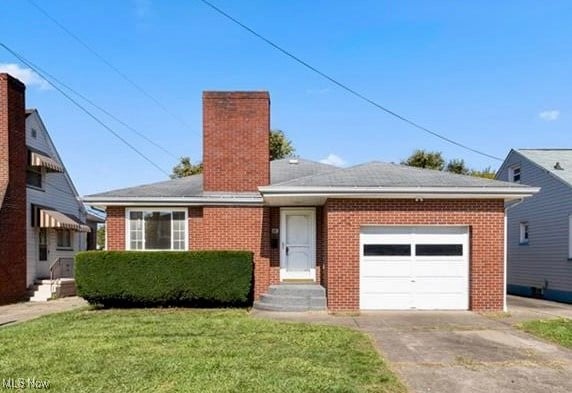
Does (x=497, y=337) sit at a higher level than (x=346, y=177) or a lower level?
lower

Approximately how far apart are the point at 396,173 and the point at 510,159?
35.4ft

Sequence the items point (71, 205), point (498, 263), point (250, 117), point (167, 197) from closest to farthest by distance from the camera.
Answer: point (498, 263) < point (167, 197) < point (250, 117) < point (71, 205)

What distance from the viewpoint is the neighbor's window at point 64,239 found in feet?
76.1

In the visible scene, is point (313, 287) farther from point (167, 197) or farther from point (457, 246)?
point (167, 197)

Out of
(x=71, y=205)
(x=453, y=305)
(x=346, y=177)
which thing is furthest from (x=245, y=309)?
(x=71, y=205)

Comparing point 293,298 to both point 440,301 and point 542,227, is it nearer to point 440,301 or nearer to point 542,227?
point 440,301

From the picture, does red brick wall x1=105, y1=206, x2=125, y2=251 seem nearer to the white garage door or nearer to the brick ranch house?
the brick ranch house

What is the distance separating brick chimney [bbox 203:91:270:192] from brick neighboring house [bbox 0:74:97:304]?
292 inches

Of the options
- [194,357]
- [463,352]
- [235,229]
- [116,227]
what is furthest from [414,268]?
[116,227]

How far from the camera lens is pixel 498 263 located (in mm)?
13484

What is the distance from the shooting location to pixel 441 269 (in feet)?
45.0

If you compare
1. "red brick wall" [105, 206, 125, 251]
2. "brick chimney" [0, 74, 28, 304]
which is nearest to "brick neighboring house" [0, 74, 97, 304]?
"brick chimney" [0, 74, 28, 304]

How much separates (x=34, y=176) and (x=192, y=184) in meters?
7.78

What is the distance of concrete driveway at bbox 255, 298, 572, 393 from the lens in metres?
6.85
